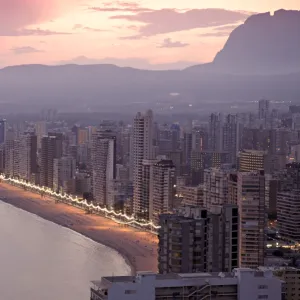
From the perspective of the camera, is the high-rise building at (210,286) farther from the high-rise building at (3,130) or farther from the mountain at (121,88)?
the high-rise building at (3,130)

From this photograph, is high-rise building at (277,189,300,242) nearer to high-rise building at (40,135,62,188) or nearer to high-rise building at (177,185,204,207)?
high-rise building at (177,185,204,207)

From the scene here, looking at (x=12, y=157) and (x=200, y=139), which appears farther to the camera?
(x=12, y=157)

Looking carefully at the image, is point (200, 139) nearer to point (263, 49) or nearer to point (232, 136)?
point (232, 136)

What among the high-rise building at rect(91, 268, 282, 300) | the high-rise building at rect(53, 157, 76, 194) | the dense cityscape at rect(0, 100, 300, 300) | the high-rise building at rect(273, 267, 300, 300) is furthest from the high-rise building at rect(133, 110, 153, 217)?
the high-rise building at rect(91, 268, 282, 300)

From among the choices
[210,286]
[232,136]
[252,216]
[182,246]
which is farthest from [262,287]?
[232,136]

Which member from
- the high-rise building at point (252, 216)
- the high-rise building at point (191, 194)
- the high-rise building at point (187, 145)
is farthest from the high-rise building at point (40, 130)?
the high-rise building at point (252, 216)
